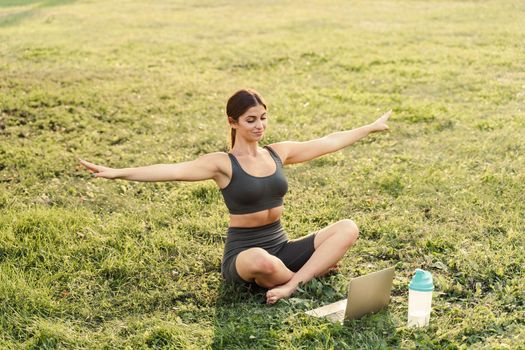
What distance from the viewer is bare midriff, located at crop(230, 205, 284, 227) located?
545 centimetres

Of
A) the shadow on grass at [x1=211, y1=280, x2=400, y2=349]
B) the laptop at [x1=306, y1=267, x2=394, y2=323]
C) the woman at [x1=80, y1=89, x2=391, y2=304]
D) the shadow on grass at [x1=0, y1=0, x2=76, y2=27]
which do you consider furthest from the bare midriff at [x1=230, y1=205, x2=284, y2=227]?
the shadow on grass at [x1=0, y1=0, x2=76, y2=27]

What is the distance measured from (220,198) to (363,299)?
2.76 meters

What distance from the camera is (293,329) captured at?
477cm

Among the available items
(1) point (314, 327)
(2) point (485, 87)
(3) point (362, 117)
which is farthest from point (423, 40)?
(1) point (314, 327)

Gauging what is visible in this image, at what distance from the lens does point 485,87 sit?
11547 mm

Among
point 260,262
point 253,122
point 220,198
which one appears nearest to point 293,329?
point 260,262

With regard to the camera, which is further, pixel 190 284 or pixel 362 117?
pixel 362 117

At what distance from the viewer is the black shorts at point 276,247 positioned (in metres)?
5.48

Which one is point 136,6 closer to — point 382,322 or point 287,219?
point 287,219

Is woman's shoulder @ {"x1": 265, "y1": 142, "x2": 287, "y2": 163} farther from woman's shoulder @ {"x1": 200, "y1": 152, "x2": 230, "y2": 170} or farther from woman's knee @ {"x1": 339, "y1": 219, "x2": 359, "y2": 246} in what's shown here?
woman's knee @ {"x1": 339, "y1": 219, "x2": 359, "y2": 246}

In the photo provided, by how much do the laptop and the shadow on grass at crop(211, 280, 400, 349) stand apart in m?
Answer: 0.05

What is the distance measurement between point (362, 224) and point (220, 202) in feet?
4.68

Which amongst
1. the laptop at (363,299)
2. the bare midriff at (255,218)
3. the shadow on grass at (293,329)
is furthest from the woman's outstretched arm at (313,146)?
the laptop at (363,299)

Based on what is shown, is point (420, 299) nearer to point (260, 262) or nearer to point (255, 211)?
point (260, 262)
